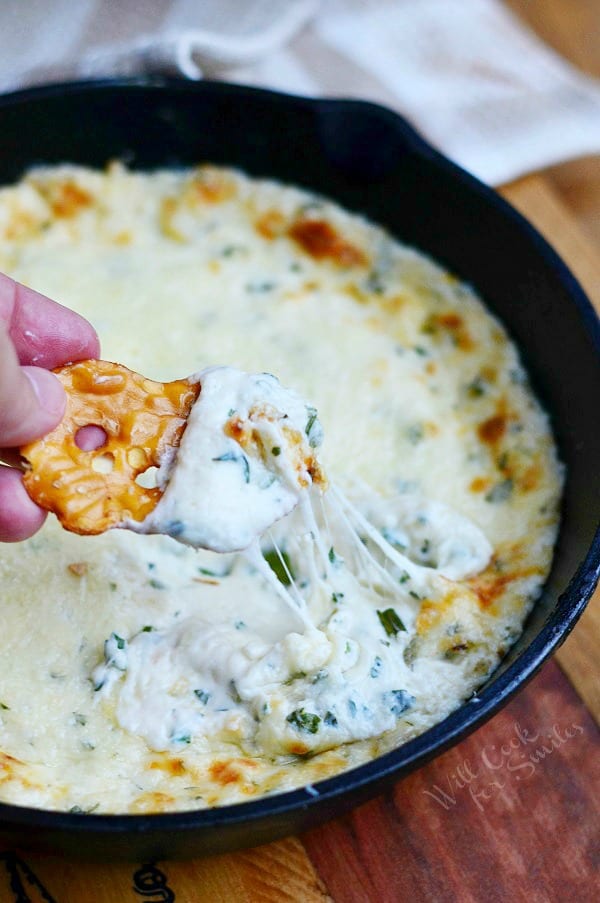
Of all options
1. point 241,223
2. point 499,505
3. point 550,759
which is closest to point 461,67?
point 241,223

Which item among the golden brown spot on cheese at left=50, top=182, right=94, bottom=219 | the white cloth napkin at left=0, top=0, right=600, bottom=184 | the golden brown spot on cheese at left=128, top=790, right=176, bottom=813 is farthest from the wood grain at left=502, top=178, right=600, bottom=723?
the golden brown spot on cheese at left=128, top=790, right=176, bottom=813

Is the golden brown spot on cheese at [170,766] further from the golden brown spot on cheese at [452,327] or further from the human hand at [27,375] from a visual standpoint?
the golden brown spot on cheese at [452,327]

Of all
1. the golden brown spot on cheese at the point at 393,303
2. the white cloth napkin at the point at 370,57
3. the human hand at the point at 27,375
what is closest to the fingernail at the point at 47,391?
the human hand at the point at 27,375

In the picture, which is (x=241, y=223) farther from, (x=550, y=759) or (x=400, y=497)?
(x=550, y=759)

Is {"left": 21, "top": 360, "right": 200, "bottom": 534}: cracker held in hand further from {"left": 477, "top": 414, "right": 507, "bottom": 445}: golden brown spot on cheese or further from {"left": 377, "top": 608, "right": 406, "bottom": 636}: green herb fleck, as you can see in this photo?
{"left": 477, "top": 414, "right": 507, "bottom": 445}: golden brown spot on cheese

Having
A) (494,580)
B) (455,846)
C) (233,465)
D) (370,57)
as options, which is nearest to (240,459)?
(233,465)

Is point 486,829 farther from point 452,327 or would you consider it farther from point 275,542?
point 452,327
